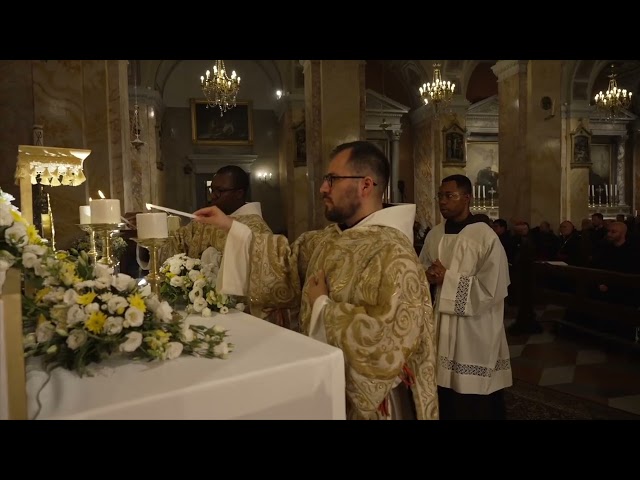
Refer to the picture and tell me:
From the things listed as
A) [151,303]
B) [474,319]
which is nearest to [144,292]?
[151,303]

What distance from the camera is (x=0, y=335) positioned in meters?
1.27

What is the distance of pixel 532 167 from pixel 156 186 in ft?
39.5

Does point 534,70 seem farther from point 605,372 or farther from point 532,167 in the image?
point 605,372

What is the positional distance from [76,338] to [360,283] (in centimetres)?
120

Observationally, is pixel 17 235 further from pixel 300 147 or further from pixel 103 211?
pixel 300 147

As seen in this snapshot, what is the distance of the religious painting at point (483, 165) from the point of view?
20.8 metres

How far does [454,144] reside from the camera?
58.2 ft

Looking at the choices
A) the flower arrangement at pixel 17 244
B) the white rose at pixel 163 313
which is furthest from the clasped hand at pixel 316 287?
the flower arrangement at pixel 17 244

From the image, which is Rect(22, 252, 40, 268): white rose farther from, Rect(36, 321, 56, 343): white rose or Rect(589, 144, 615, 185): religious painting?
Rect(589, 144, 615, 185): religious painting

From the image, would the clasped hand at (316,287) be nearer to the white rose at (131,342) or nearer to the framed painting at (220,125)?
the white rose at (131,342)

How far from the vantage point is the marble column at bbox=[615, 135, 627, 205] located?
71.5 feet

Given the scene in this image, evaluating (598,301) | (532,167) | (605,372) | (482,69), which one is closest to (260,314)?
(605,372)

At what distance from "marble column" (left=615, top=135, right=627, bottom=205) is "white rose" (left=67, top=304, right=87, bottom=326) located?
2451 centimetres

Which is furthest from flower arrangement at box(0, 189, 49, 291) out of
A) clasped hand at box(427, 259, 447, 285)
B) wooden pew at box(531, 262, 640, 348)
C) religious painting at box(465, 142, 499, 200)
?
religious painting at box(465, 142, 499, 200)
